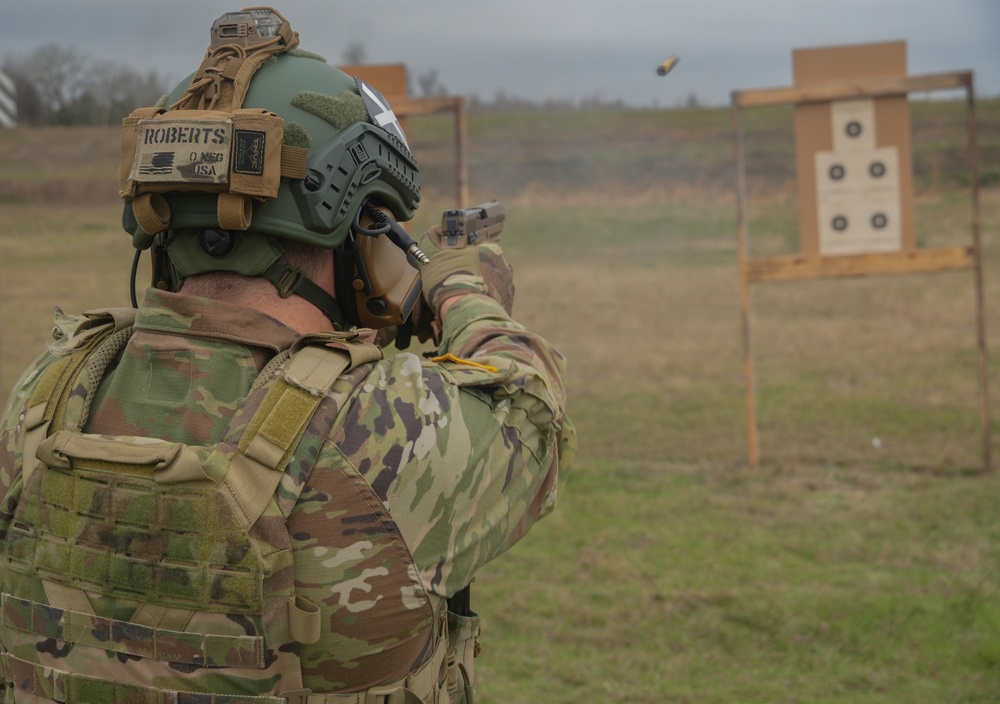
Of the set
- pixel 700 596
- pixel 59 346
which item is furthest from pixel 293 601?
pixel 700 596

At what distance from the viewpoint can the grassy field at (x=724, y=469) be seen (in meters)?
4.18

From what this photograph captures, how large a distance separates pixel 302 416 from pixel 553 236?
19886mm

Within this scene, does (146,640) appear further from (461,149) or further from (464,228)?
(461,149)

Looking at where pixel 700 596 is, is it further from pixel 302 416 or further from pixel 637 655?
pixel 302 416

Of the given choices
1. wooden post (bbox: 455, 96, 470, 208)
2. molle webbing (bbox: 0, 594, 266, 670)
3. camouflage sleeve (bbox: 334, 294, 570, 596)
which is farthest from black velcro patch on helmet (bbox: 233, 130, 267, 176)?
wooden post (bbox: 455, 96, 470, 208)

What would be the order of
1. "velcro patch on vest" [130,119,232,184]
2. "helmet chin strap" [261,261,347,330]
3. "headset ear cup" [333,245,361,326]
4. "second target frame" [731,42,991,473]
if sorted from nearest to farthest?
"velcro patch on vest" [130,119,232,184] < "helmet chin strap" [261,261,347,330] < "headset ear cup" [333,245,361,326] < "second target frame" [731,42,991,473]

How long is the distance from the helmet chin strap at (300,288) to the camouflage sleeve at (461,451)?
198mm

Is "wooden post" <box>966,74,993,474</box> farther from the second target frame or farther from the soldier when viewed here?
the soldier

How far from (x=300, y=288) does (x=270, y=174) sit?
0.22 metres

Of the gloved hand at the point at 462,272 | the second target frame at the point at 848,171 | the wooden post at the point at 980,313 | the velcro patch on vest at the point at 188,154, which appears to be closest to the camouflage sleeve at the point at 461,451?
the gloved hand at the point at 462,272

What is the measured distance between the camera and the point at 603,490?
639 cm

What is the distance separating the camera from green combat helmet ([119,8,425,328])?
1.69 metres

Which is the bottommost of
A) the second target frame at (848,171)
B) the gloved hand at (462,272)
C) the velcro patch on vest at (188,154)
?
the gloved hand at (462,272)

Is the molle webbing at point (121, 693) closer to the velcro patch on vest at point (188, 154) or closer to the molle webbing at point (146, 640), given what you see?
the molle webbing at point (146, 640)
